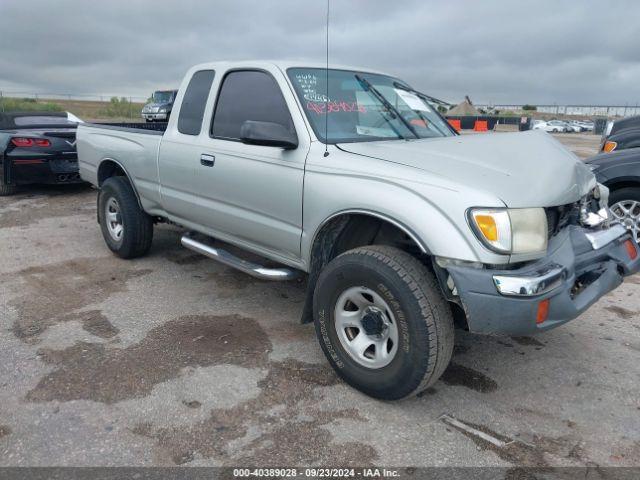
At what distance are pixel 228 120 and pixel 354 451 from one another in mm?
2548

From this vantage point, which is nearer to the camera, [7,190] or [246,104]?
[246,104]

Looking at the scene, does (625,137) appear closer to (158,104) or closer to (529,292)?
(529,292)

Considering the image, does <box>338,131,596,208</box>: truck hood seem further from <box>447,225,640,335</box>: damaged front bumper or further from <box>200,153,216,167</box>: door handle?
<box>200,153,216,167</box>: door handle

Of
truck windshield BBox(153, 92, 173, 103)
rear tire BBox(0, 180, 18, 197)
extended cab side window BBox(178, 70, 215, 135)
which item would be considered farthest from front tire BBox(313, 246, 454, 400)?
truck windshield BBox(153, 92, 173, 103)

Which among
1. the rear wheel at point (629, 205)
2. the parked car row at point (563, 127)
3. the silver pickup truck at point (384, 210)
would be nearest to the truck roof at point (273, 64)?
the silver pickup truck at point (384, 210)

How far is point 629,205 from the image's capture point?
5.59 meters

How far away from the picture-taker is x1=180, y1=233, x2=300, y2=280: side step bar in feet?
11.7

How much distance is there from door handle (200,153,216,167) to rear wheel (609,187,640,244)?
4222 mm

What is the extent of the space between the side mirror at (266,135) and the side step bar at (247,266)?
0.86 m

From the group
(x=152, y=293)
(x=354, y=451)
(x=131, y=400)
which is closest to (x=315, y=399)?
(x=354, y=451)

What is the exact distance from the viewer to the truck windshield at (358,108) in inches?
138

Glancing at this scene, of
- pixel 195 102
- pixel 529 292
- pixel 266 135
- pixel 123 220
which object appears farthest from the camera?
pixel 123 220

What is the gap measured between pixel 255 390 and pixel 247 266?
0.99 metres

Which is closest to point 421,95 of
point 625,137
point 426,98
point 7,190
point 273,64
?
point 426,98
